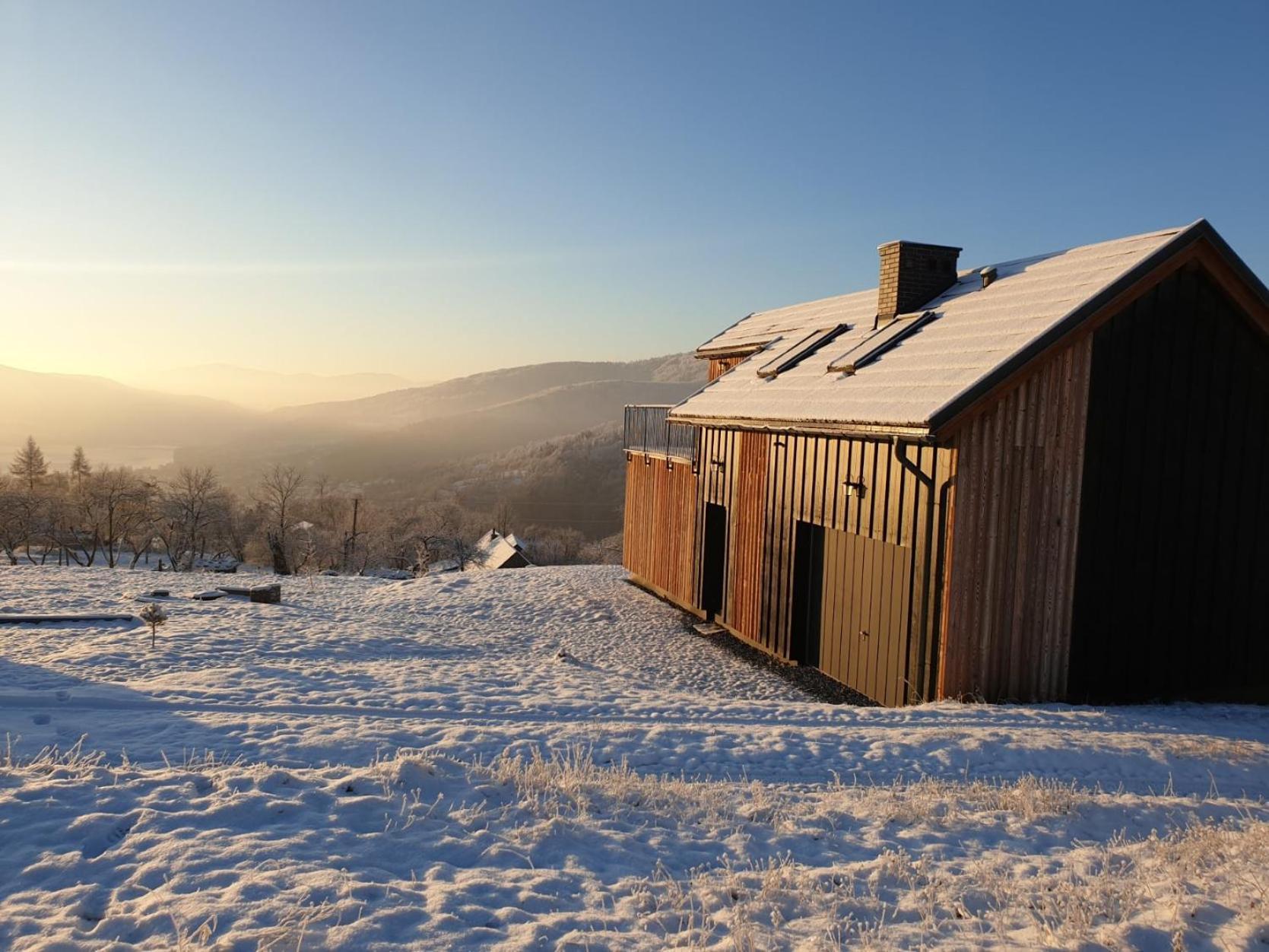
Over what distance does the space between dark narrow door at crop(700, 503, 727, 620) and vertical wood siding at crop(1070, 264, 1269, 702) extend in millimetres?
7690

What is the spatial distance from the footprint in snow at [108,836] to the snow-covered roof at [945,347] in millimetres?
8427

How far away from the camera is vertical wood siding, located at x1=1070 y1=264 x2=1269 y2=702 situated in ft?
35.3

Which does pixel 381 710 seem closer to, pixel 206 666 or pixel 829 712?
pixel 206 666

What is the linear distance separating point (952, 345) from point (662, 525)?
31.4ft

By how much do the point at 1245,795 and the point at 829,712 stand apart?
398 centimetres

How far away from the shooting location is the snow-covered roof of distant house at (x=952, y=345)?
10180 mm

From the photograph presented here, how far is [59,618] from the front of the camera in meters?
14.0

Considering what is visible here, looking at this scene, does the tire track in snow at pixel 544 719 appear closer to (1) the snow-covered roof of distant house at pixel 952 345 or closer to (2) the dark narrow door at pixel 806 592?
(1) the snow-covered roof of distant house at pixel 952 345

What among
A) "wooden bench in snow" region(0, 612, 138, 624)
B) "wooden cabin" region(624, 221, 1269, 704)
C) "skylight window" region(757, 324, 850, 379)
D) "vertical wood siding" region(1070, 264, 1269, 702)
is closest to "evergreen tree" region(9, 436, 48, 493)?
"wooden bench in snow" region(0, 612, 138, 624)

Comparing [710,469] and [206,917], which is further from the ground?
[710,469]

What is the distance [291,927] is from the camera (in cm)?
397

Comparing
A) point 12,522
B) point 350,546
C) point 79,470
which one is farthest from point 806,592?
point 79,470

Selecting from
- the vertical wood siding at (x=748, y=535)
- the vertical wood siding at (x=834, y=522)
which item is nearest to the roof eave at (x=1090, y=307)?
the vertical wood siding at (x=834, y=522)

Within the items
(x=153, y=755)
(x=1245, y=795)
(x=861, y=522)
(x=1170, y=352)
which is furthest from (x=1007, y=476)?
(x=153, y=755)
